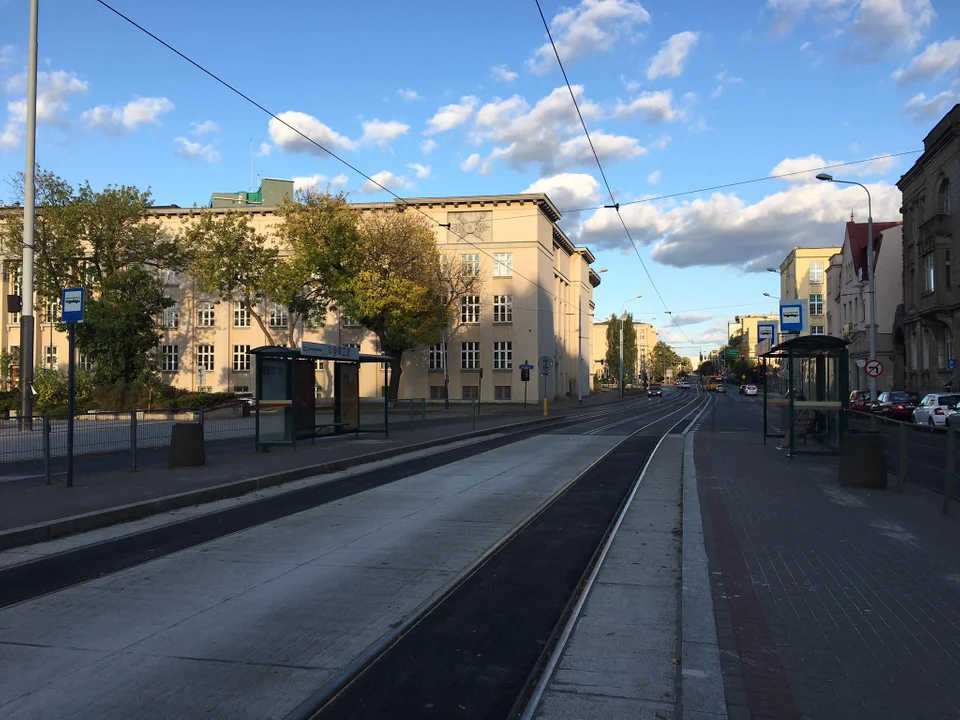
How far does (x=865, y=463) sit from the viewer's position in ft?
43.7

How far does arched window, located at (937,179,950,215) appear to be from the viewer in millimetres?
46562

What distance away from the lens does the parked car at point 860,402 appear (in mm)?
42594

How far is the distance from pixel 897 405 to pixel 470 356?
32.6 metres

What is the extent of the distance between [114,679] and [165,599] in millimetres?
1927

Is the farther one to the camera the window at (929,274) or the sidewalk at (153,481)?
the window at (929,274)

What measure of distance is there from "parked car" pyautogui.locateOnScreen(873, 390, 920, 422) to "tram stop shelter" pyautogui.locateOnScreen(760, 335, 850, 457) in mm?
18933

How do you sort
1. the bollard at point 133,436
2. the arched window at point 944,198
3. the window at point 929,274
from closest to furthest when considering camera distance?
the bollard at point 133,436, the arched window at point 944,198, the window at point 929,274

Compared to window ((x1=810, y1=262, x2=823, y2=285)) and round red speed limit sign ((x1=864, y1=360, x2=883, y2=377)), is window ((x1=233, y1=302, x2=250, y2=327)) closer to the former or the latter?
round red speed limit sign ((x1=864, y1=360, x2=883, y2=377))

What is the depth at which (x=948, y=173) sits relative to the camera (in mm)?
45531

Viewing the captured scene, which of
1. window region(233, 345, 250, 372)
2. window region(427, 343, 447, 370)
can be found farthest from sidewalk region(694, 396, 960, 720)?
window region(233, 345, 250, 372)

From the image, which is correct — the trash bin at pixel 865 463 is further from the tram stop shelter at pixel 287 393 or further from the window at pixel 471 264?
the window at pixel 471 264

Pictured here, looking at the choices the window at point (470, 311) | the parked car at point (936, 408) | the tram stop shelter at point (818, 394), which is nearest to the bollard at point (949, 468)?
the tram stop shelter at point (818, 394)

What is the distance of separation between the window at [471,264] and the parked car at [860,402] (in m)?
25.4

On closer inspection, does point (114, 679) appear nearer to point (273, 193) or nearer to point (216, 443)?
point (216, 443)
